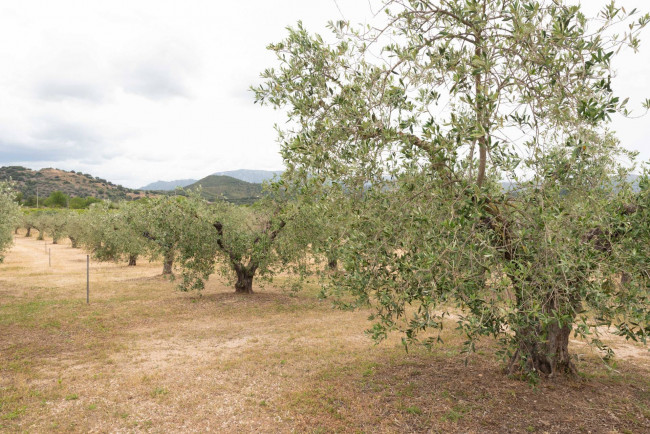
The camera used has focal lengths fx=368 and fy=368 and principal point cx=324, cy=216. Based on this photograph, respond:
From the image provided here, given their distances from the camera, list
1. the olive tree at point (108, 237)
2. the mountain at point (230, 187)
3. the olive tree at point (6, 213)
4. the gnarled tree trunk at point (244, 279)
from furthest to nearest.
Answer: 1. the mountain at point (230, 187)
2. the olive tree at point (108, 237)
3. the gnarled tree trunk at point (244, 279)
4. the olive tree at point (6, 213)

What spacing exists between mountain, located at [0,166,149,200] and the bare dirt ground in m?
156

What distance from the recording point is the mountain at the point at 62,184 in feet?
518

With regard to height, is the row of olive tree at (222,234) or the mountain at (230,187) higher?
the mountain at (230,187)

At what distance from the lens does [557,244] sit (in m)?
5.40

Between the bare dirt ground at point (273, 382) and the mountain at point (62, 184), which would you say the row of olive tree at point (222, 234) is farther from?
the mountain at point (62, 184)

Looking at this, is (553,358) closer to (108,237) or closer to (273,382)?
(273,382)

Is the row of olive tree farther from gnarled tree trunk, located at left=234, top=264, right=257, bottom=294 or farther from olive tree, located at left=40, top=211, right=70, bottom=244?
olive tree, located at left=40, top=211, right=70, bottom=244

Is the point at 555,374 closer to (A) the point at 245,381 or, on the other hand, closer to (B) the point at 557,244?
(B) the point at 557,244

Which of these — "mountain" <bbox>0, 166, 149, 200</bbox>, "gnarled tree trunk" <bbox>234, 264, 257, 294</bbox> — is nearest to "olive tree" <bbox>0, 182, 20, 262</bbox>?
"gnarled tree trunk" <bbox>234, 264, 257, 294</bbox>

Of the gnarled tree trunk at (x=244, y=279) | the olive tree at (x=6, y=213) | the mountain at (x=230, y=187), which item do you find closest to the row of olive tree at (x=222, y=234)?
the gnarled tree trunk at (x=244, y=279)

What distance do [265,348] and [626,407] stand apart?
10.1m

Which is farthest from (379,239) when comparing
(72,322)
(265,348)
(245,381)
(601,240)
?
(72,322)

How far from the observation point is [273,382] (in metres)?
10.1

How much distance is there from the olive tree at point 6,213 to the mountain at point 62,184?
142 metres
